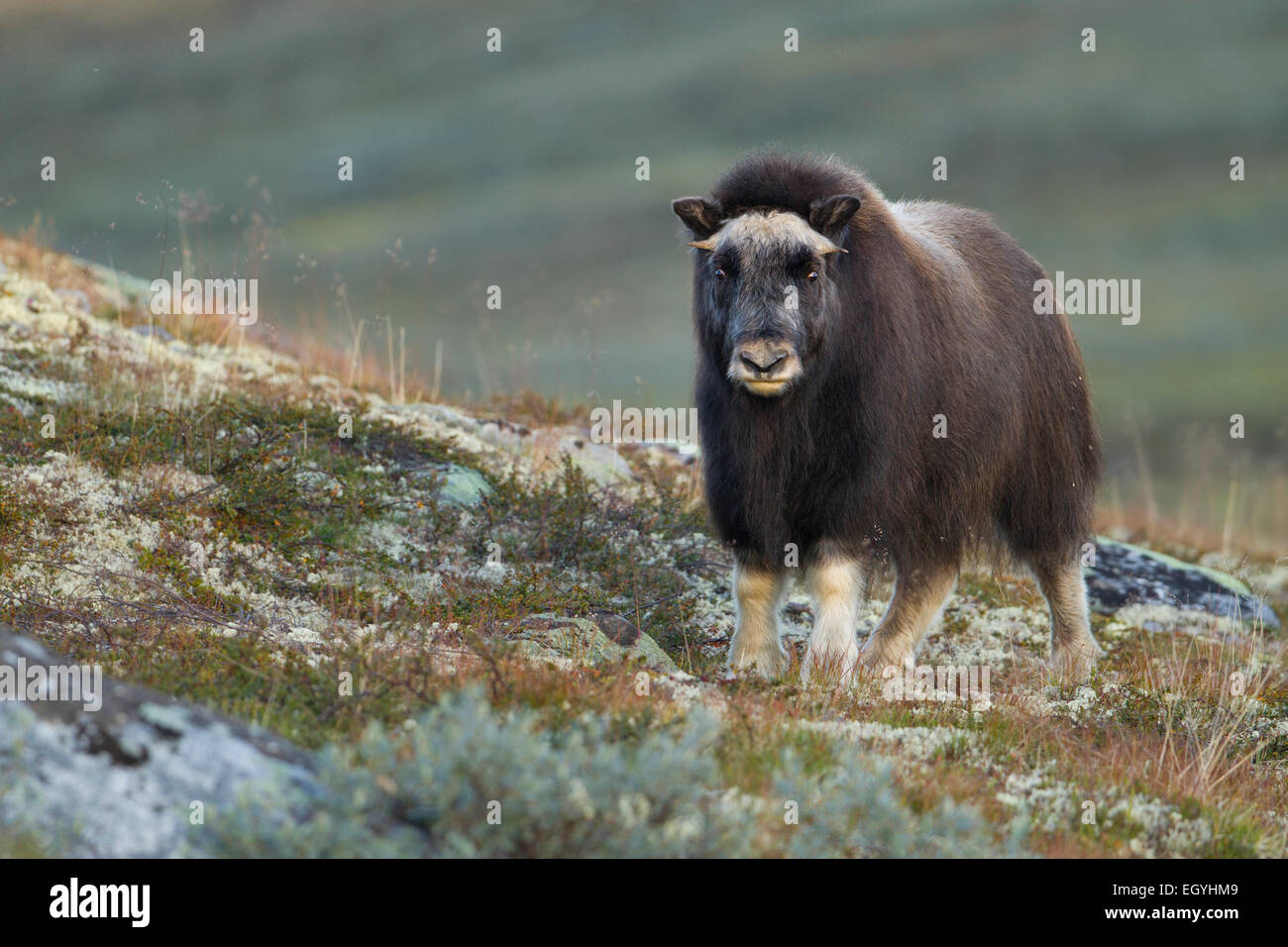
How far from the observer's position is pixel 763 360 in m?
6.73

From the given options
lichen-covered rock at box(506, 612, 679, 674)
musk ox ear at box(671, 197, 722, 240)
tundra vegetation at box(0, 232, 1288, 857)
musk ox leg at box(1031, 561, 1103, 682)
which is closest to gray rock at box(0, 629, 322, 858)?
tundra vegetation at box(0, 232, 1288, 857)

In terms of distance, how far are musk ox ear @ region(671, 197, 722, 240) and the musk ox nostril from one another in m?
1.15

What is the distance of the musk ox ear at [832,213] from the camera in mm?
7328

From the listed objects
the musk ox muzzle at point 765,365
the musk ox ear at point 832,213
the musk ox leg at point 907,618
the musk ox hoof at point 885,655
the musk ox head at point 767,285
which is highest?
the musk ox ear at point 832,213

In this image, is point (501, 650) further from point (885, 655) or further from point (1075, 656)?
point (1075, 656)

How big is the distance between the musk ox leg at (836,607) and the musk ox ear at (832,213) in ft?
6.36

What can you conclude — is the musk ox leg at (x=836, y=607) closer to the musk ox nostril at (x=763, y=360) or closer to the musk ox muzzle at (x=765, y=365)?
the musk ox muzzle at (x=765, y=365)

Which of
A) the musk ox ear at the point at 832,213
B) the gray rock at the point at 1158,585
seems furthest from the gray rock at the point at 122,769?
the gray rock at the point at 1158,585

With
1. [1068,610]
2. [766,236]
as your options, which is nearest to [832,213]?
[766,236]

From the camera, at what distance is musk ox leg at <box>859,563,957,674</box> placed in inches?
339

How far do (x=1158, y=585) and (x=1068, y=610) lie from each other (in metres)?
2.97

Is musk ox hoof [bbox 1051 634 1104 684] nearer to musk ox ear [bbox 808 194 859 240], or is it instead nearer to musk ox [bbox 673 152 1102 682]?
musk ox [bbox 673 152 1102 682]

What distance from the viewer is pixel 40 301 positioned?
13000 millimetres
